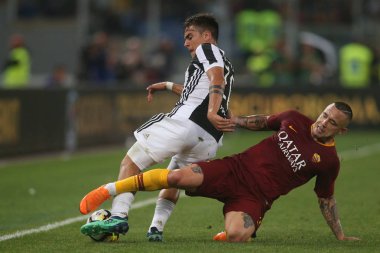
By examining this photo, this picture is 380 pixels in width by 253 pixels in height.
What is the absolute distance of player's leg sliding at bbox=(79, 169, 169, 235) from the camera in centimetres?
796

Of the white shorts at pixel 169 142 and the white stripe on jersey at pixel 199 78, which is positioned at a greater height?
the white stripe on jersey at pixel 199 78

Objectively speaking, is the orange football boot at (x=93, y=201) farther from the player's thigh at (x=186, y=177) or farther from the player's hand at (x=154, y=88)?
the player's hand at (x=154, y=88)

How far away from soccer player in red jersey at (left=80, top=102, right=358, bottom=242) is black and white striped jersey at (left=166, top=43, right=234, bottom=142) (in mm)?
303

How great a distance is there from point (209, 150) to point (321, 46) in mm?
20552

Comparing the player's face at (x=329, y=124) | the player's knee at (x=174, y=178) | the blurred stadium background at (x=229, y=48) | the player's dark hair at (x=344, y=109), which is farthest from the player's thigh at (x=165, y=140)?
the blurred stadium background at (x=229, y=48)

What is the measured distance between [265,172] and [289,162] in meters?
0.22

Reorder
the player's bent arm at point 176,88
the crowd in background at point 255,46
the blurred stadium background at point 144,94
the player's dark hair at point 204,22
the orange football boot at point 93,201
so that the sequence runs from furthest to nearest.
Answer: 1. the crowd in background at point 255,46
2. the blurred stadium background at point 144,94
3. the player's bent arm at point 176,88
4. the player's dark hair at point 204,22
5. the orange football boot at point 93,201

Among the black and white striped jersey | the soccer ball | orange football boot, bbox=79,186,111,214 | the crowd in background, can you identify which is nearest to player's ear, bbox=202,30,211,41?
the black and white striped jersey

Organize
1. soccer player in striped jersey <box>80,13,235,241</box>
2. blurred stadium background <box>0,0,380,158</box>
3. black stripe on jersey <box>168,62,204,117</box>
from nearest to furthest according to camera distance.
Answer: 1. soccer player in striped jersey <box>80,13,235,241</box>
2. black stripe on jersey <box>168,62,204,117</box>
3. blurred stadium background <box>0,0,380,158</box>

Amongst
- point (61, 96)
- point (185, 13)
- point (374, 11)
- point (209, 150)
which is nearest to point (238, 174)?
point (209, 150)

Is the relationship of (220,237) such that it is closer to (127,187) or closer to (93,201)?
(127,187)

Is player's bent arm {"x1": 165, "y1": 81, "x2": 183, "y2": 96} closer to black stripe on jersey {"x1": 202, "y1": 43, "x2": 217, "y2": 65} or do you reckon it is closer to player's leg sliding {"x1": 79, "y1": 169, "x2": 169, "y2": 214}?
black stripe on jersey {"x1": 202, "y1": 43, "x2": 217, "y2": 65}

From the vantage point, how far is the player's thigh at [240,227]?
8180 mm

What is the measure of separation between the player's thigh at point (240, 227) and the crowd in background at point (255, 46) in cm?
1628
